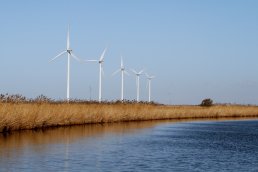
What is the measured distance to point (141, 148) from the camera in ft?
78.5

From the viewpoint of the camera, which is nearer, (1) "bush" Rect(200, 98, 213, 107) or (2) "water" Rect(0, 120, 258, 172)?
(2) "water" Rect(0, 120, 258, 172)

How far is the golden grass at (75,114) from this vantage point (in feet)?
101

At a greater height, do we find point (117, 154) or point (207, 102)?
point (207, 102)

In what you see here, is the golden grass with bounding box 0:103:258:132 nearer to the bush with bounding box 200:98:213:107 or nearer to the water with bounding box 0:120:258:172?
the water with bounding box 0:120:258:172

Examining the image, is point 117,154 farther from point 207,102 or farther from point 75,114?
point 207,102

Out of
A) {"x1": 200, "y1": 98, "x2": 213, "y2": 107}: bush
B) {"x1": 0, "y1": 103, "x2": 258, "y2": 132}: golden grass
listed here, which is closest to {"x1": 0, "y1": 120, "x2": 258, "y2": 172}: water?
{"x1": 0, "y1": 103, "x2": 258, "y2": 132}: golden grass

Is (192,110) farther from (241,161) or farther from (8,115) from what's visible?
(241,161)

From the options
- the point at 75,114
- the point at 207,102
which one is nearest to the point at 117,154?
the point at 75,114

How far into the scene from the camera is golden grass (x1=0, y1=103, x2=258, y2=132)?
30.8 meters

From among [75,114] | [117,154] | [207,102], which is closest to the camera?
[117,154]

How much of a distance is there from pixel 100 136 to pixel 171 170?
1308 centimetres

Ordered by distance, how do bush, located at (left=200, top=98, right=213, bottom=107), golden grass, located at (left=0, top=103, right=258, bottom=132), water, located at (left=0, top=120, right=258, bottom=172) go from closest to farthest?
water, located at (left=0, top=120, right=258, bottom=172) → golden grass, located at (left=0, top=103, right=258, bottom=132) → bush, located at (left=200, top=98, right=213, bottom=107)

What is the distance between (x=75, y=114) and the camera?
4041 cm

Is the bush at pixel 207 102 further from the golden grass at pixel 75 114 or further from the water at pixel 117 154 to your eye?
the water at pixel 117 154
